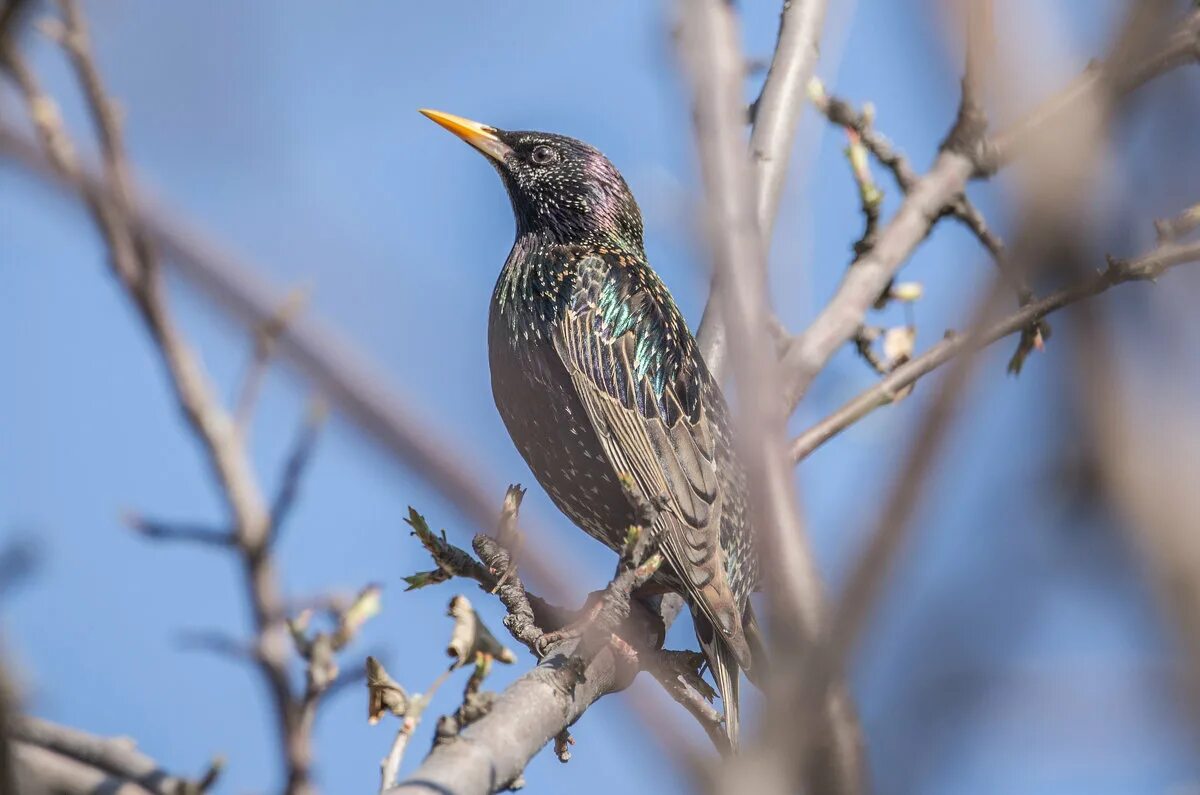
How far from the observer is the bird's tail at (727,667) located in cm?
354

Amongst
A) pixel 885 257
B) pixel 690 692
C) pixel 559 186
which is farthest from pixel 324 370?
pixel 559 186

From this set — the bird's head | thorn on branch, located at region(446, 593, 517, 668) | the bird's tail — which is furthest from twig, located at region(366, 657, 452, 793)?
the bird's head

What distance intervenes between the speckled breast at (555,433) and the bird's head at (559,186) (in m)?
0.90

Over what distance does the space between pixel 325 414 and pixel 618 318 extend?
264 centimetres

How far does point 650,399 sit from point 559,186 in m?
1.39

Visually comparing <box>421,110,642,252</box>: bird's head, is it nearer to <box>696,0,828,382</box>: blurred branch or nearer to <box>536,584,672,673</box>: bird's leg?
<box>696,0,828,382</box>: blurred branch

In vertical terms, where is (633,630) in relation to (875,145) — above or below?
below

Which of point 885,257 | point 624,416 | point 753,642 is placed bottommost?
point 753,642

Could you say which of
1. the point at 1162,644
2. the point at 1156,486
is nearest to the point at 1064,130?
the point at 1156,486

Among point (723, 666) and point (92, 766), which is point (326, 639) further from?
point (723, 666)

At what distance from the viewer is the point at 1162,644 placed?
107 cm

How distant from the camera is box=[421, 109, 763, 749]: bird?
13.0ft

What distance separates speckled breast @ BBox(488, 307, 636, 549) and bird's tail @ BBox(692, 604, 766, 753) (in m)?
0.59

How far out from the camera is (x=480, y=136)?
5461 mm
